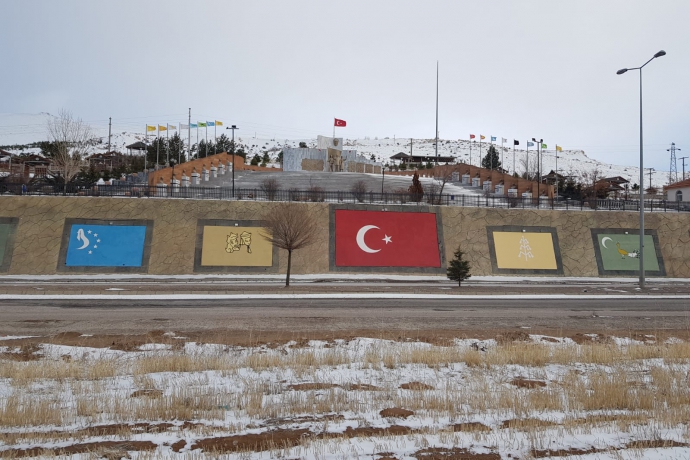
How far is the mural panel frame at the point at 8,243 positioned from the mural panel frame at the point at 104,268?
9.68 ft

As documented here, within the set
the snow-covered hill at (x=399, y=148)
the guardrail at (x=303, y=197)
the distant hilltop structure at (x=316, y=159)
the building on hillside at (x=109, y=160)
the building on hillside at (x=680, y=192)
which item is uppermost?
the snow-covered hill at (x=399, y=148)

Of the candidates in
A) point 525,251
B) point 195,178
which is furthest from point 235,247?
point 195,178

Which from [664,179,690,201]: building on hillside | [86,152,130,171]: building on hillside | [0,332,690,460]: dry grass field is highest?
[86,152,130,171]: building on hillside

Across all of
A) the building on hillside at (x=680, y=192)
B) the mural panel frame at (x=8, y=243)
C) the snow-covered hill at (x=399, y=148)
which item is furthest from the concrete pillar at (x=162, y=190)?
the snow-covered hill at (x=399, y=148)

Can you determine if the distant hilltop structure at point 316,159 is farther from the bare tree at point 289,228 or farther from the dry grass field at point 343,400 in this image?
the dry grass field at point 343,400

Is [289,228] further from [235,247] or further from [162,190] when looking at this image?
[162,190]

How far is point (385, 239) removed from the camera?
1457 inches

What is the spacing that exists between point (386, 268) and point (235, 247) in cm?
1020

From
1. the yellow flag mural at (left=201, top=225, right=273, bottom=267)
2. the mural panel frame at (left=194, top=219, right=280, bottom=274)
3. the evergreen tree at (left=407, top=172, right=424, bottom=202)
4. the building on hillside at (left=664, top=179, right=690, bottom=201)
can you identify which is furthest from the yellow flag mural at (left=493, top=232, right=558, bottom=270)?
the building on hillside at (left=664, top=179, right=690, bottom=201)

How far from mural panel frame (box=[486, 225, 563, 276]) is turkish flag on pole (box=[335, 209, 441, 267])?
154 inches

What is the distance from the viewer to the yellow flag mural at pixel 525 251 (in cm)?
3688

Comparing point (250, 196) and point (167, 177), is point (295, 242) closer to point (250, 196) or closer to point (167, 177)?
point (250, 196)

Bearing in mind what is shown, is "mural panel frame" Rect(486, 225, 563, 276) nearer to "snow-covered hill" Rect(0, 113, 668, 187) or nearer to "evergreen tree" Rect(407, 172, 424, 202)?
"evergreen tree" Rect(407, 172, 424, 202)

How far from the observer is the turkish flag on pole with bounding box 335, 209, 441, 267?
3575cm
